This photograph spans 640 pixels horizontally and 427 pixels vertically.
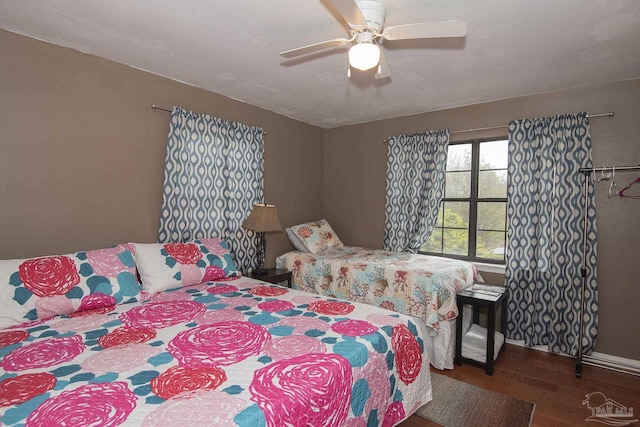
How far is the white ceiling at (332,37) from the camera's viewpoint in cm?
185

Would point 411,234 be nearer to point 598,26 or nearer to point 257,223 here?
point 257,223

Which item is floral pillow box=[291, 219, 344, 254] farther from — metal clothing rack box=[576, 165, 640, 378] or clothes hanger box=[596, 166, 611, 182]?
clothes hanger box=[596, 166, 611, 182]

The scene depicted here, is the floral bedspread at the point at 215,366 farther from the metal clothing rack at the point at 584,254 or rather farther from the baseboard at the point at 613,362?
the baseboard at the point at 613,362

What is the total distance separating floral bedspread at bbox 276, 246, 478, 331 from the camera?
277cm

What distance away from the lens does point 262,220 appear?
10.7ft

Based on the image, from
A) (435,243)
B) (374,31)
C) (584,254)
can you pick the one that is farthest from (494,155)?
(374,31)

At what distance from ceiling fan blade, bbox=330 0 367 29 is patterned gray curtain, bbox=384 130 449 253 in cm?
238

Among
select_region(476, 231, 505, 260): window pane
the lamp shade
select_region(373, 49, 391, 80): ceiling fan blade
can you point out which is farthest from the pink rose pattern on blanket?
select_region(476, 231, 505, 260): window pane

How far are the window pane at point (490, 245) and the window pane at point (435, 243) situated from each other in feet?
1.37

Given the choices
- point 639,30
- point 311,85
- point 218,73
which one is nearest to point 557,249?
point 639,30

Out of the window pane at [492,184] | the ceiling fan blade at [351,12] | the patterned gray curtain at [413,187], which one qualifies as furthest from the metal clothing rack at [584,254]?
the ceiling fan blade at [351,12]

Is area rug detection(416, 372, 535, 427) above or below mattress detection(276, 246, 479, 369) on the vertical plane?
below

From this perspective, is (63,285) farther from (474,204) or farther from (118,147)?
(474,204)

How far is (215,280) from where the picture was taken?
2709 millimetres
